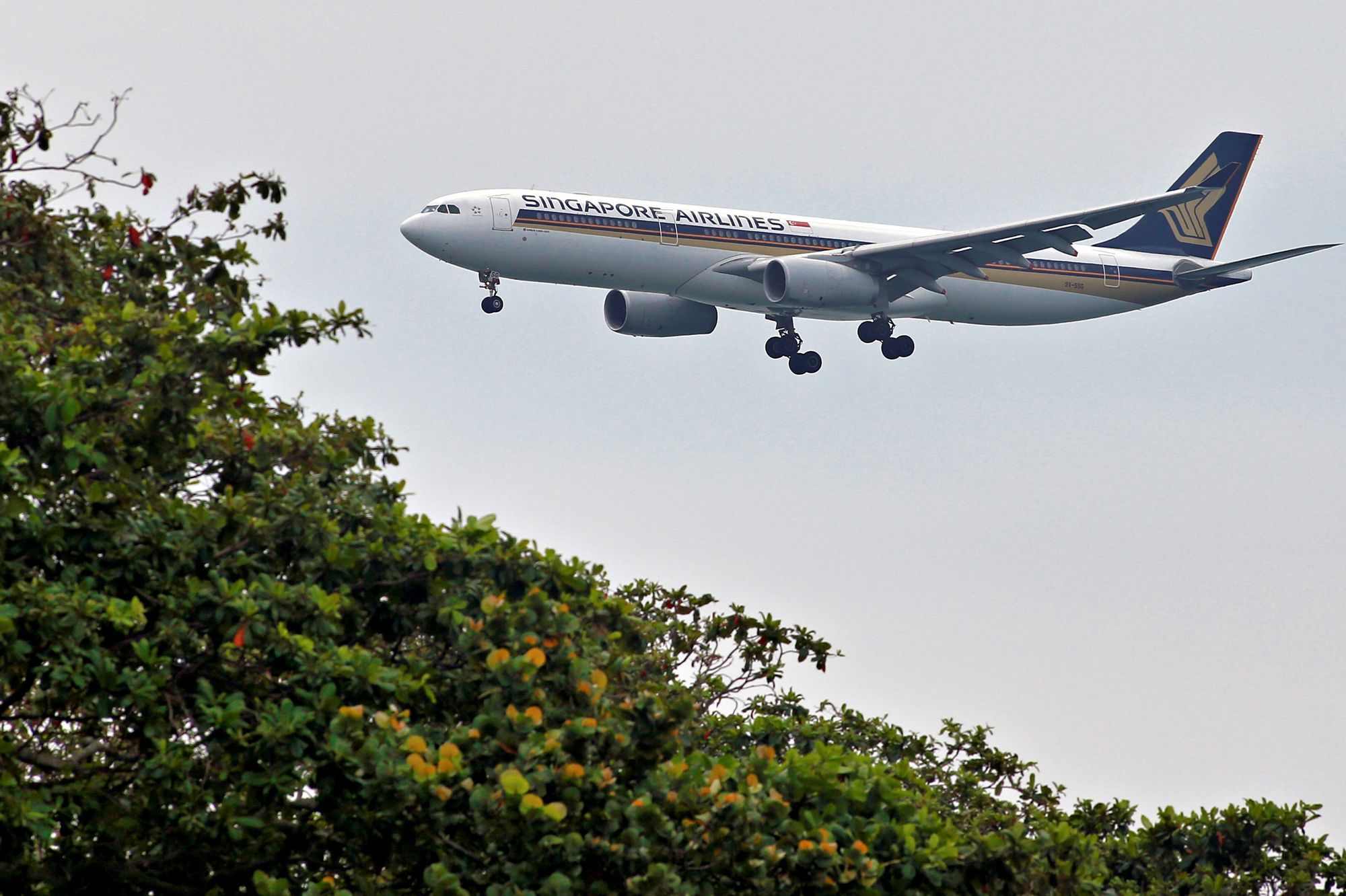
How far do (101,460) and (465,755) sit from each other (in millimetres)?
3368

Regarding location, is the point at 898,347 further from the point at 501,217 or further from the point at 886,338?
the point at 501,217

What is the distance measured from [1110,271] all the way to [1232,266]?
353cm

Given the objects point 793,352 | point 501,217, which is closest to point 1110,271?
point 793,352

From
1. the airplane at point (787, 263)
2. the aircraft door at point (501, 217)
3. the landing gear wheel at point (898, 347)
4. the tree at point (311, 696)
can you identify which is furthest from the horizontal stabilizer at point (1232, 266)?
the tree at point (311, 696)

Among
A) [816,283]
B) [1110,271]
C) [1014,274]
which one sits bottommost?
[816,283]

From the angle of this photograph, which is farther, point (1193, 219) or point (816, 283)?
point (1193, 219)

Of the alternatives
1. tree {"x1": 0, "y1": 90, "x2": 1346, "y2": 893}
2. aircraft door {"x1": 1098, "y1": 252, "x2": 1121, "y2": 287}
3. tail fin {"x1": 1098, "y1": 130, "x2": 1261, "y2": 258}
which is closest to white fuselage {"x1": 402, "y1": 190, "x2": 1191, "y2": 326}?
aircraft door {"x1": 1098, "y1": 252, "x2": 1121, "y2": 287}

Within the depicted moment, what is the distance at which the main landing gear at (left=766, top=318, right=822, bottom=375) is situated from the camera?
4519 cm

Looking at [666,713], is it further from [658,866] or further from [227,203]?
[227,203]

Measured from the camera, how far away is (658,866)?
437 inches

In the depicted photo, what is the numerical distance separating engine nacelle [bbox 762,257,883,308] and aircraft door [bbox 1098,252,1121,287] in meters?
10.7

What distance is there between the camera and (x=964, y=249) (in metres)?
44.1

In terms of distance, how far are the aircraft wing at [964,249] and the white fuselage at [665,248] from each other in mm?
541

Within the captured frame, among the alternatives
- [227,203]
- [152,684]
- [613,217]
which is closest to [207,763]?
[152,684]
